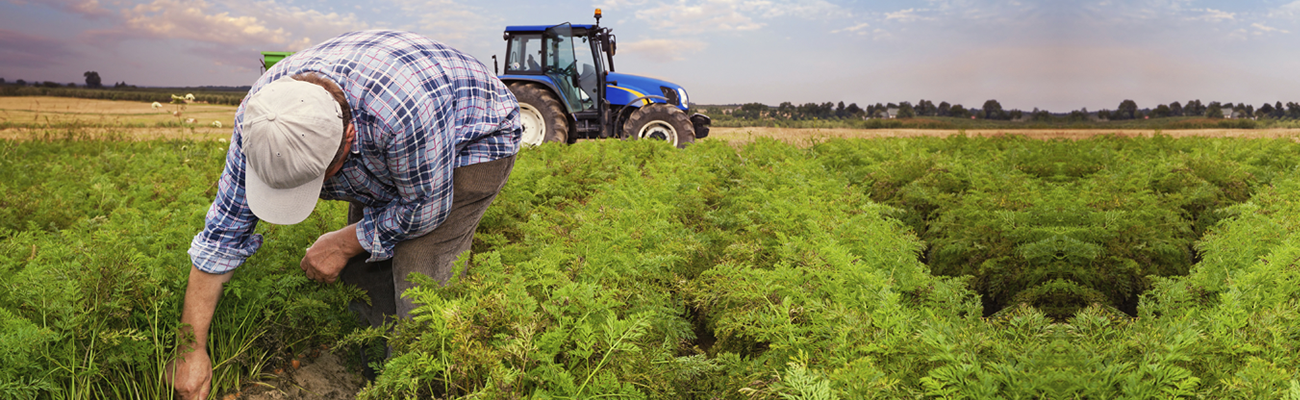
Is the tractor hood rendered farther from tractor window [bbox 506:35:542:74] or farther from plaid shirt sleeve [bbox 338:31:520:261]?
plaid shirt sleeve [bbox 338:31:520:261]

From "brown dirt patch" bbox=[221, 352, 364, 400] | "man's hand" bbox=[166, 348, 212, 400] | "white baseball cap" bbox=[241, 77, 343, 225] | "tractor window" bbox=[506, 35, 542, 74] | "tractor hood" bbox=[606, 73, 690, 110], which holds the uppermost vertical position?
"tractor window" bbox=[506, 35, 542, 74]

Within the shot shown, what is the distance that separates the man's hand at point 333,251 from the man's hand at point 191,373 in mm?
560

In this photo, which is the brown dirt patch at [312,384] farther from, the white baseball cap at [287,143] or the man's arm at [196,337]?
the white baseball cap at [287,143]

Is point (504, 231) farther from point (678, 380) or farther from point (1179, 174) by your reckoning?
point (1179, 174)

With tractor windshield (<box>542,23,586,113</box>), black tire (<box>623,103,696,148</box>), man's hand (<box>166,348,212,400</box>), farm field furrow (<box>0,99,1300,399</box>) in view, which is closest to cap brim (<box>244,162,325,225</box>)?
farm field furrow (<box>0,99,1300,399</box>)

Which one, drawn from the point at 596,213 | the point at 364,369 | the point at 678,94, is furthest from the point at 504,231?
the point at 678,94

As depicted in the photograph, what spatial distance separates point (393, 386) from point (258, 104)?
1.06 m

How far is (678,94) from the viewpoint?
47.5 feet

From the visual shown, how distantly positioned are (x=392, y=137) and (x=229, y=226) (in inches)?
27.8

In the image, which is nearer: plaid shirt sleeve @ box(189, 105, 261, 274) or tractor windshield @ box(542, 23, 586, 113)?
plaid shirt sleeve @ box(189, 105, 261, 274)

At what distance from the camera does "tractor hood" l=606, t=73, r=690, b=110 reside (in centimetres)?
1355

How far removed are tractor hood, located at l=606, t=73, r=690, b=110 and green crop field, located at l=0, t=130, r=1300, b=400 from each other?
8.23m

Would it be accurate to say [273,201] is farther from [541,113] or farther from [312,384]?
[541,113]

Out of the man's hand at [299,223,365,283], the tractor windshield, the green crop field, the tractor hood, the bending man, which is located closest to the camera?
the green crop field
